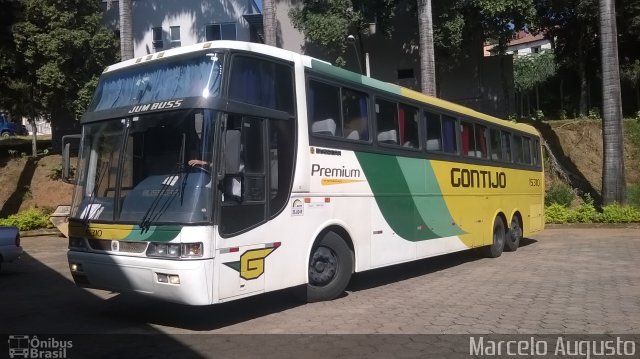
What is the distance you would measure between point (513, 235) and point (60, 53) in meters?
20.8

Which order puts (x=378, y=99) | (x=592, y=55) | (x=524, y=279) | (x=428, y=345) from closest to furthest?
(x=428, y=345) < (x=378, y=99) < (x=524, y=279) < (x=592, y=55)

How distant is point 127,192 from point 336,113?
10.5 feet

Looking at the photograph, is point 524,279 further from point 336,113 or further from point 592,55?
point 592,55

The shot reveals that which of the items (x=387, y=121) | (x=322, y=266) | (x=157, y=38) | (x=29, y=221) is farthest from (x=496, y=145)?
(x=157, y=38)

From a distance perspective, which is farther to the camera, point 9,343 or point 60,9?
point 60,9

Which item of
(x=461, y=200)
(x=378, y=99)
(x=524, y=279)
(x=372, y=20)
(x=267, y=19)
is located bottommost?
(x=524, y=279)

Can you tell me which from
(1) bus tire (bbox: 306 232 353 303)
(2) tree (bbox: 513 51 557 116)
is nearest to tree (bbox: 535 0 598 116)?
(2) tree (bbox: 513 51 557 116)

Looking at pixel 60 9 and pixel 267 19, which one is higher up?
pixel 60 9

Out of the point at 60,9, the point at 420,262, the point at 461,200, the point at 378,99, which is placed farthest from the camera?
the point at 60,9

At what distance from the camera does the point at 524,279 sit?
10164 mm

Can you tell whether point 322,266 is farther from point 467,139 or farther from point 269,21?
point 269,21

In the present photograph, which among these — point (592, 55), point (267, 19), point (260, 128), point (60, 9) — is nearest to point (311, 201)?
point (260, 128)

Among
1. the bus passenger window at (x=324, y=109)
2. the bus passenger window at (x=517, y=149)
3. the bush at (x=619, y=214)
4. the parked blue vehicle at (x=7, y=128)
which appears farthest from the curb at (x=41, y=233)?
the parked blue vehicle at (x=7, y=128)

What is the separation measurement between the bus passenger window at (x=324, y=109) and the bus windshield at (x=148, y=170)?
183cm
